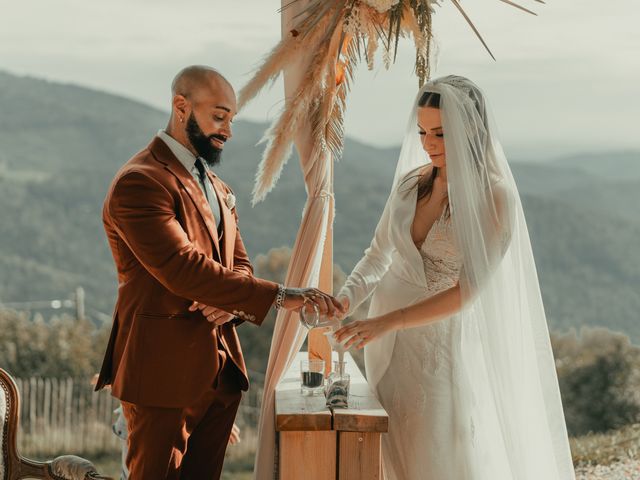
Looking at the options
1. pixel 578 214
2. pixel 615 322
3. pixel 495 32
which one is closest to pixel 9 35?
pixel 495 32

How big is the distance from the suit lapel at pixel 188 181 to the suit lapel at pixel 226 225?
7cm

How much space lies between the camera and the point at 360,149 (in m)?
14.9

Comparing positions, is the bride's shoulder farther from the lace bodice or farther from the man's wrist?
the man's wrist

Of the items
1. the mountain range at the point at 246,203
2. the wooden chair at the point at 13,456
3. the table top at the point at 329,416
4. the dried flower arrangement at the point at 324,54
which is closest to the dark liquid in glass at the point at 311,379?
the table top at the point at 329,416

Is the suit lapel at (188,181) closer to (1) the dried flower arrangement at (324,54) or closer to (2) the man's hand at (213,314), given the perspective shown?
(2) the man's hand at (213,314)

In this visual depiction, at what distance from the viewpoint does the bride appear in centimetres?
278

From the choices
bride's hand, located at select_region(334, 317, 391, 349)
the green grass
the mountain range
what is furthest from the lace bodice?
the mountain range

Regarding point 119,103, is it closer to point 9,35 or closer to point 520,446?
point 9,35

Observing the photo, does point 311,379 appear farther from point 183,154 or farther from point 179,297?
point 183,154

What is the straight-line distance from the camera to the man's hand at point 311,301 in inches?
109

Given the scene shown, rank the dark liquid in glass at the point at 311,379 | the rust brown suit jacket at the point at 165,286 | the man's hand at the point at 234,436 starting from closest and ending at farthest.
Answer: the rust brown suit jacket at the point at 165,286
the dark liquid in glass at the point at 311,379
the man's hand at the point at 234,436

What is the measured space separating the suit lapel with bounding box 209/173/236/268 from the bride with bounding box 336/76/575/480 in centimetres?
45

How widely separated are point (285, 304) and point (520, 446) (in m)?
0.87

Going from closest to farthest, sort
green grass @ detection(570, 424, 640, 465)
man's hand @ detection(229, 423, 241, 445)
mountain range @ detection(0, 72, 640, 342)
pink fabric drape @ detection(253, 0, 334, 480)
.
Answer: man's hand @ detection(229, 423, 241, 445) → pink fabric drape @ detection(253, 0, 334, 480) → green grass @ detection(570, 424, 640, 465) → mountain range @ detection(0, 72, 640, 342)
